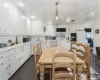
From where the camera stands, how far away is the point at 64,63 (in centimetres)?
179

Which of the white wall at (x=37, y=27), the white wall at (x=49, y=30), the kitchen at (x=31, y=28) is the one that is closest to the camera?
the kitchen at (x=31, y=28)

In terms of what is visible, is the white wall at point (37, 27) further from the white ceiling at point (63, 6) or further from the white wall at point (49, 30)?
the white ceiling at point (63, 6)

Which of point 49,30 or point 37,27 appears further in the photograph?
point 49,30

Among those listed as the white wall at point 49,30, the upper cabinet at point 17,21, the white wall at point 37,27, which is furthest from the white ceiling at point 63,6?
the white wall at point 49,30

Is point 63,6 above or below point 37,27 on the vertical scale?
above

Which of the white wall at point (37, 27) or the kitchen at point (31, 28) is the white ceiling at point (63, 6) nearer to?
the kitchen at point (31, 28)

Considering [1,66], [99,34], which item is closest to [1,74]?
[1,66]

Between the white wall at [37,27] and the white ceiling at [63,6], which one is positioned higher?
the white ceiling at [63,6]

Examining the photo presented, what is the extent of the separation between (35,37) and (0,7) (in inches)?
206

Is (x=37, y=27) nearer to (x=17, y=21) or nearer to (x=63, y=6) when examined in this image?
(x=17, y=21)

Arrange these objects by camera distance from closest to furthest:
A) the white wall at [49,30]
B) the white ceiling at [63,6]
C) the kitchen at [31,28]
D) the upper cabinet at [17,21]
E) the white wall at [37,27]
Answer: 1. the kitchen at [31,28]
2. the white ceiling at [63,6]
3. the upper cabinet at [17,21]
4. the white wall at [37,27]
5. the white wall at [49,30]

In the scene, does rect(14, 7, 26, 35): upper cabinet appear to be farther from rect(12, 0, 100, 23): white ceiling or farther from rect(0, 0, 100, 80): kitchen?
rect(12, 0, 100, 23): white ceiling

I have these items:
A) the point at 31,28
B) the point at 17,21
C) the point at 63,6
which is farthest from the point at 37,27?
the point at 63,6

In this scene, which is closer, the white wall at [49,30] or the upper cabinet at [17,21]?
the upper cabinet at [17,21]
